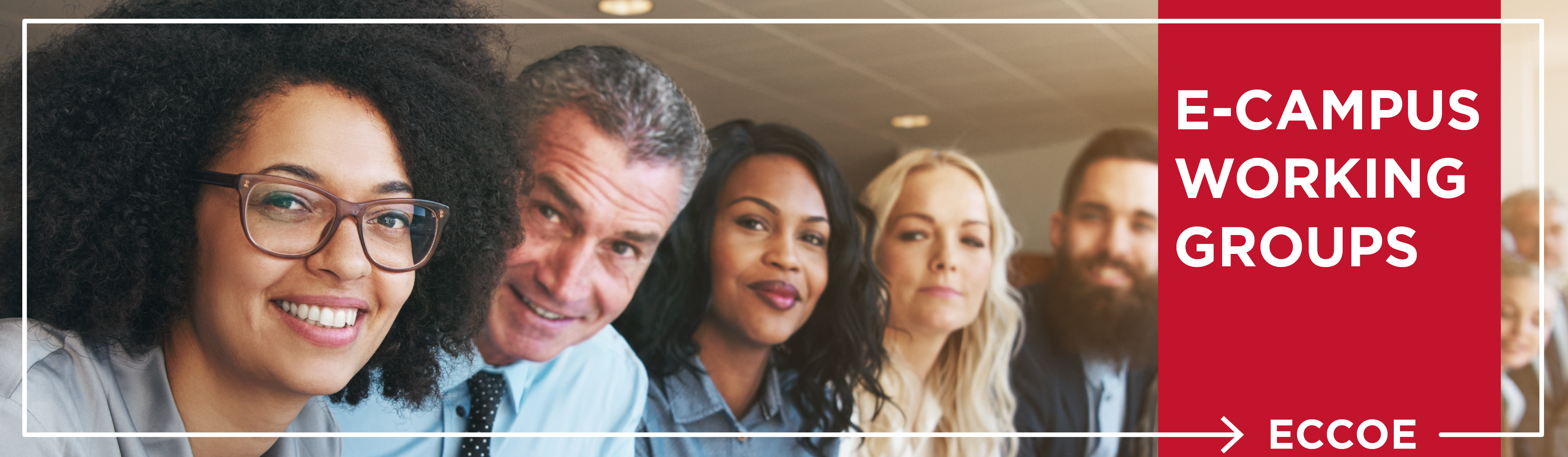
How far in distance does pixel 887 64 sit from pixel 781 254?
0.56 metres

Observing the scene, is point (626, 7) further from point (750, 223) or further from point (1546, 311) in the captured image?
point (1546, 311)

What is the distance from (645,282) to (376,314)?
657 mm

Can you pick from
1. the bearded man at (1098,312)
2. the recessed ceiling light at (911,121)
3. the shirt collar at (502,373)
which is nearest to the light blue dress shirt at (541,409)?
the shirt collar at (502,373)

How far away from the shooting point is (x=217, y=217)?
1825mm

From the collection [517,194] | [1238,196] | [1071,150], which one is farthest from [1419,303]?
[517,194]

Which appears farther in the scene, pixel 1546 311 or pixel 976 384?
pixel 1546 311

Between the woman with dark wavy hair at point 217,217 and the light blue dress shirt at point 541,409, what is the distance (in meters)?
0.35

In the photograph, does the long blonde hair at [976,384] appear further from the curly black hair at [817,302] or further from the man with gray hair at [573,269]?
the man with gray hair at [573,269]

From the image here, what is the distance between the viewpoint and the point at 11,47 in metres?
2.49

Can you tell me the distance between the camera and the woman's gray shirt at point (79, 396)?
159 centimetres

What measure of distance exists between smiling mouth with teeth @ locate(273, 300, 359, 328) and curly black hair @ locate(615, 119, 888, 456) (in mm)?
693

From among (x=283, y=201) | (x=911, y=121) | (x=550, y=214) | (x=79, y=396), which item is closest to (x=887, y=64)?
(x=911, y=121)

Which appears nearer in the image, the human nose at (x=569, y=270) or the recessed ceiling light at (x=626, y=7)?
the human nose at (x=569, y=270)

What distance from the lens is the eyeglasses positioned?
5.90ft
